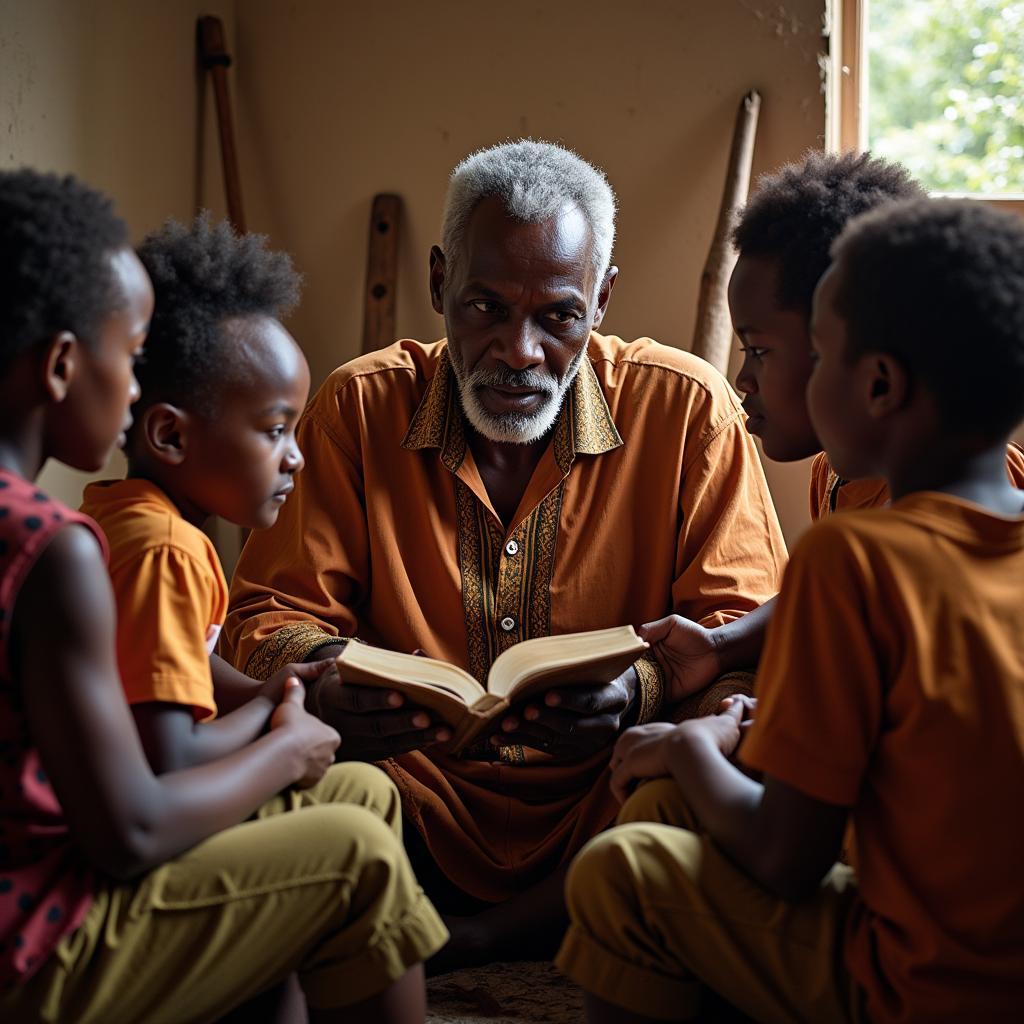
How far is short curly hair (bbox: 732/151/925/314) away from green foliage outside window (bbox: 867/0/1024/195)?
1.89 meters

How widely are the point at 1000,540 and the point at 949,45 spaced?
10.8 feet

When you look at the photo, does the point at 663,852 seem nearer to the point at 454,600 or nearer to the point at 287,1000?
the point at 287,1000

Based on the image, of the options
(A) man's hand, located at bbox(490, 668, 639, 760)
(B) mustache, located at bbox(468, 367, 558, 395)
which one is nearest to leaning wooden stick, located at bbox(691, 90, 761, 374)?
(B) mustache, located at bbox(468, 367, 558, 395)

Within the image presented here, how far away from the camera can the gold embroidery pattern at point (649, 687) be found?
8.05ft

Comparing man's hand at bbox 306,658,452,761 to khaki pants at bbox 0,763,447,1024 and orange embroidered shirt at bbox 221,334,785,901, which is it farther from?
khaki pants at bbox 0,763,447,1024

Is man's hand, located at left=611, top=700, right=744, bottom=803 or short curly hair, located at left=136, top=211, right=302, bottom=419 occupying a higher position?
short curly hair, located at left=136, top=211, right=302, bottom=419

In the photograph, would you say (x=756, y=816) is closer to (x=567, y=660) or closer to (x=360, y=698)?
(x=567, y=660)

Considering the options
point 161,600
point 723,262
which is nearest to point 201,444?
point 161,600

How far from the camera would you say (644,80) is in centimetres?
394

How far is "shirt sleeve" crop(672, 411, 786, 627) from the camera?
2.63 m

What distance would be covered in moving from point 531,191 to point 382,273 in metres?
1.55

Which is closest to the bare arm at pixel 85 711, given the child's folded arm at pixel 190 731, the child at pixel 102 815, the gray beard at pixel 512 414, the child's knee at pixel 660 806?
the child at pixel 102 815

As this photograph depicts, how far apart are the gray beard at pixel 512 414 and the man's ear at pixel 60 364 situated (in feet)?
4.00

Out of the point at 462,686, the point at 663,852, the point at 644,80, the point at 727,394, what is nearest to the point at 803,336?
the point at 727,394
